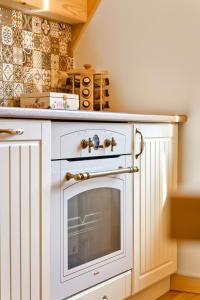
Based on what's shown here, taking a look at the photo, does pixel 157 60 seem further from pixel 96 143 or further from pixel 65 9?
pixel 96 143

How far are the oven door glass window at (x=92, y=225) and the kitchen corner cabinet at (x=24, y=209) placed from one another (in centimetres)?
16

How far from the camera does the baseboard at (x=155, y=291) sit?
2.14 meters

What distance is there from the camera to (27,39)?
2.27 m

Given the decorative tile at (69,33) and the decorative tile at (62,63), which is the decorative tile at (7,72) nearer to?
the decorative tile at (62,63)

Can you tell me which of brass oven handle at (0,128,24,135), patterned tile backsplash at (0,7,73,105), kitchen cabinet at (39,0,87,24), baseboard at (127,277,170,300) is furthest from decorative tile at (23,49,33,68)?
baseboard at (127,277,170,300)

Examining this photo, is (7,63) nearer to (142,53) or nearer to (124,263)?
(142,53)

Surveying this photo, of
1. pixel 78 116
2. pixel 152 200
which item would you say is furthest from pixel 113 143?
pixel 152 200

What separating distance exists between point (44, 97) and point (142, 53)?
0.67m

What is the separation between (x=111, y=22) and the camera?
97.9 inches

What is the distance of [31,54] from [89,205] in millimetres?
920

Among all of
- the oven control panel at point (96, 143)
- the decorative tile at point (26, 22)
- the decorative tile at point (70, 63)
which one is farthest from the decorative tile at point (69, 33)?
the oven control panel at point (96, 143)

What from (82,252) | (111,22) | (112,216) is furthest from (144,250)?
(111,22)

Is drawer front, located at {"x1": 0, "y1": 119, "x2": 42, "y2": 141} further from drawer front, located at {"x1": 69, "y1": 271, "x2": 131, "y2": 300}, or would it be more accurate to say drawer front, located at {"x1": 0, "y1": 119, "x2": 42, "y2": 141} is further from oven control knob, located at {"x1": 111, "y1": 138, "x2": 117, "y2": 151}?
drawer front, located at {"x1": 69, "y1": 271, "x2": 131, "y2": 300}

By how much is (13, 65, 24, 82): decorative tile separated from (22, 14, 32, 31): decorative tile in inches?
8.1
